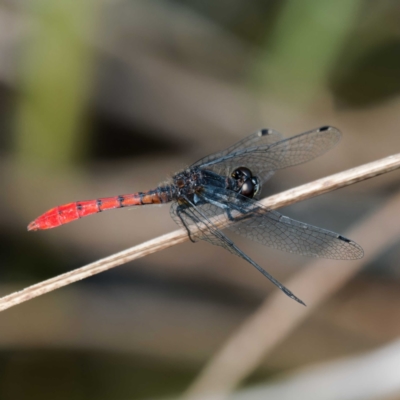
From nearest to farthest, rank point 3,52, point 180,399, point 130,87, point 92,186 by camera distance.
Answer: point 180,399, point 3,52, point 92,186, point 130,87

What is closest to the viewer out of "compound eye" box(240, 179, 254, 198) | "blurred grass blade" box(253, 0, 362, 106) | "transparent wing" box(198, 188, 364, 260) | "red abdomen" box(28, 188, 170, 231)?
"transparent wing" box(198, 188, 364, 260)

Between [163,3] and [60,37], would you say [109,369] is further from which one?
[163,3]

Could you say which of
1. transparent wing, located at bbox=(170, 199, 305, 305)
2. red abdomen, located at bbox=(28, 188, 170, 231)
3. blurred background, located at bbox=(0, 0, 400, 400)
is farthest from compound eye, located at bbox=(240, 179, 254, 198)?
blurred background, located at bbox=(0, 0, 400, 400)

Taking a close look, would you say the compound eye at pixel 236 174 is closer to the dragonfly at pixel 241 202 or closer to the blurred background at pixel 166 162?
the dragonfly at pixel 241 202

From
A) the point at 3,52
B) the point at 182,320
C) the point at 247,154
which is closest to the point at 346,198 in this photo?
the point at 247,154

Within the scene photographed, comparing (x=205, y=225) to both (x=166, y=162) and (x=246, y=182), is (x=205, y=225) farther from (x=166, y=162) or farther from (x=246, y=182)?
(x=166, y=162)

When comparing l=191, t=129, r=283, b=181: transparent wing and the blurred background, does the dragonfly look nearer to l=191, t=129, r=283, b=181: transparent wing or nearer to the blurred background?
l=191, t=129, r=283, b=181: transparent wing
